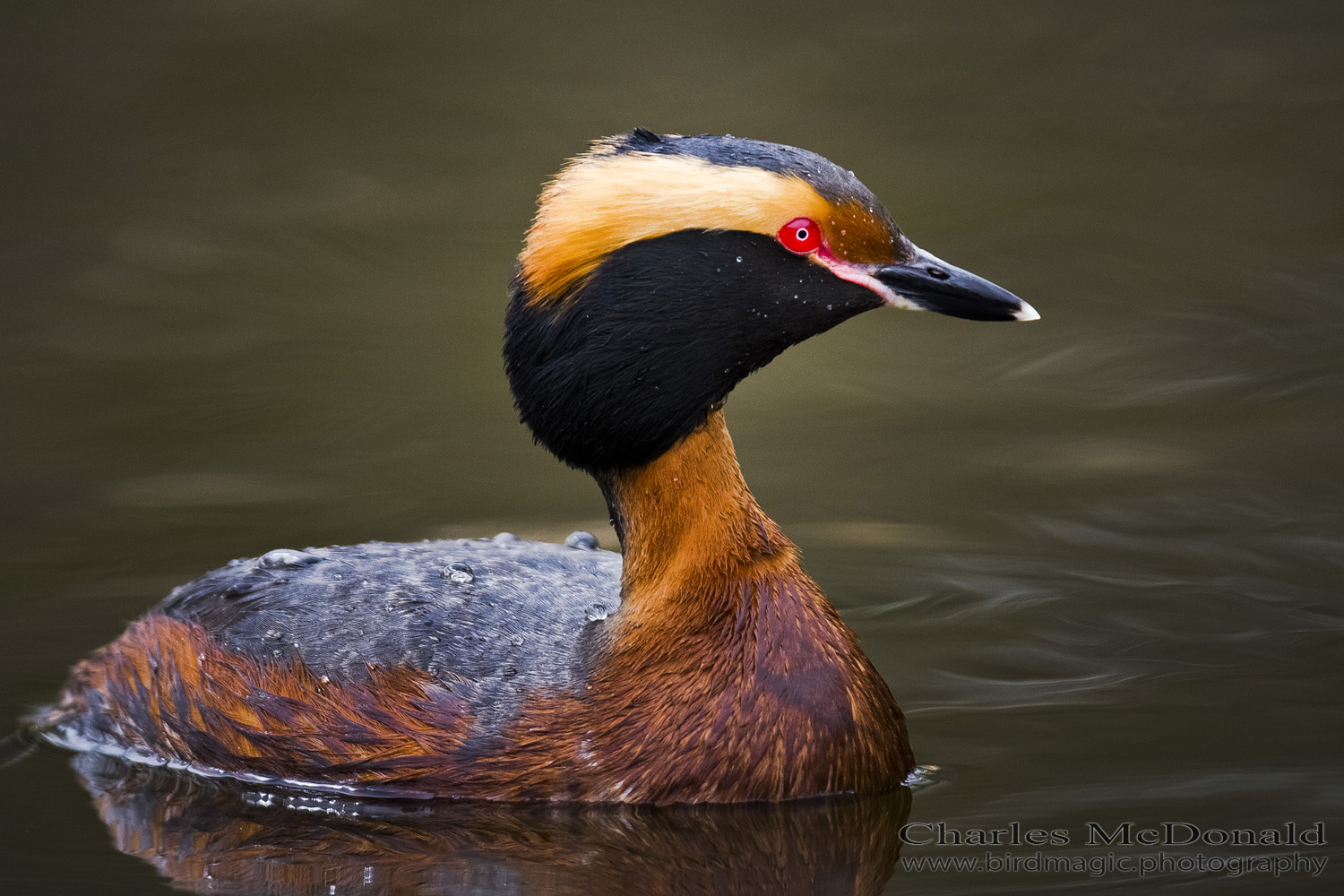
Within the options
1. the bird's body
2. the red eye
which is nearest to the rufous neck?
the bird's body

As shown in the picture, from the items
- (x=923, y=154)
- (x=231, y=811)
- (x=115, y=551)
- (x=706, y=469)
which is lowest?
(x=231, y=811)

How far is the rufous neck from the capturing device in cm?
607

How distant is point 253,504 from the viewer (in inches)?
344

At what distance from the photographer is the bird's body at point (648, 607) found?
230 inches

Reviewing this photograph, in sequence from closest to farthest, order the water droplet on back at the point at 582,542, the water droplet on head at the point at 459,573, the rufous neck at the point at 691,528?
1. the rufous neck at the point at 691,528
2. the water droplet on head at the point at 459,573
3. the water droplet on back at the point at 582,542

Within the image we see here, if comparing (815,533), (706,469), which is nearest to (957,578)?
(815,533)

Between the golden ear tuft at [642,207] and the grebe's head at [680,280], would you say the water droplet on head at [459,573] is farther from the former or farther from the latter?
the golden ear tuft at [642,207]

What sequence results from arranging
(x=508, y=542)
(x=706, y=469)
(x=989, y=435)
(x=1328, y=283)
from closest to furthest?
1. (x=706, y=469)
2. (x=508, y=542)
3. (x=989, y=435)
4. (x=1328, y=283)

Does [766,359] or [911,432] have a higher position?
→ [766,359]

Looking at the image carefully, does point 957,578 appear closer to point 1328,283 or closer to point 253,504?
point 253,504

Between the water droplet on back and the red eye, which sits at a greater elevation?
the red eye

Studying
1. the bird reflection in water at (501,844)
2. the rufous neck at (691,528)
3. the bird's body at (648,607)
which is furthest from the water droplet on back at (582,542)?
the bird reflection in water at (501,844)

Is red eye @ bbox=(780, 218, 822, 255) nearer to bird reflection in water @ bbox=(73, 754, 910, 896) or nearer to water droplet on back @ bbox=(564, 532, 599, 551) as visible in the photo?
bird reflection in water @ bbox=(73, 754, 910, 896)

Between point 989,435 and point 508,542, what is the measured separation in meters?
3.11
